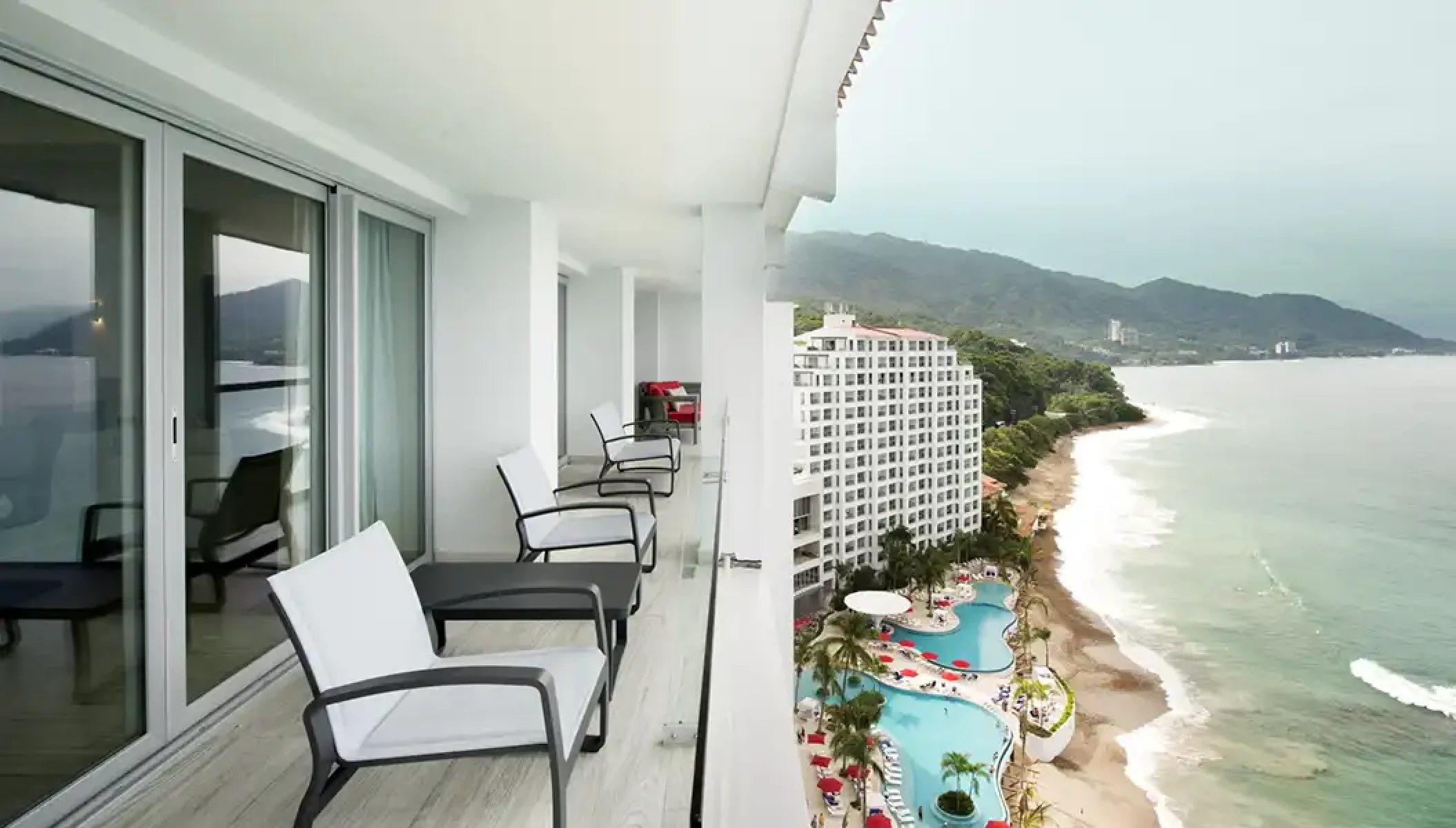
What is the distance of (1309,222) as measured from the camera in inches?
1476

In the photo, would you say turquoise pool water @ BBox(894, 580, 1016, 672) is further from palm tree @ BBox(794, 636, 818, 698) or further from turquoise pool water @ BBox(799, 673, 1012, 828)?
palm tree @ BBox(794, 636, 818, 698)

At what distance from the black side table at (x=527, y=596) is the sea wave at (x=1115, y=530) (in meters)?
26.8

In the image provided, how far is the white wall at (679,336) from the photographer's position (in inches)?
571

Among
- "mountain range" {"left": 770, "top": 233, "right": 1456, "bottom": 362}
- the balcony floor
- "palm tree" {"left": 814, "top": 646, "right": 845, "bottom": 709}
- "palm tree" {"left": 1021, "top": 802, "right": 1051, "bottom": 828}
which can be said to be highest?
"mountain range" {"left": 770, "top": 233, "right": 1456, "bottom": 362}

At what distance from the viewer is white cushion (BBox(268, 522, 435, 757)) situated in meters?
2.29

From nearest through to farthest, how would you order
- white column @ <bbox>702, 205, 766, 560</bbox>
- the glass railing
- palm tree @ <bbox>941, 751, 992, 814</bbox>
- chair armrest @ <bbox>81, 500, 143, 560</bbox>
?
the glass railing
chair armrest @ <bbox>81, 500, 143, 560</bbox>
white column @ <bbox>702, 205, 766, 560</bbox>
palm tree @ <bbox>941, 751, 992, 814</bbox>

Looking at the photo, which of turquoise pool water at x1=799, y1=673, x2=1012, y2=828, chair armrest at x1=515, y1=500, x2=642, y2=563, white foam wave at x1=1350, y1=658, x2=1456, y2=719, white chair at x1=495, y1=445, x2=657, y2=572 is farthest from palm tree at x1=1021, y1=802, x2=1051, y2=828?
chair armrest at x1=515, y1=500, x2=642, y2=563

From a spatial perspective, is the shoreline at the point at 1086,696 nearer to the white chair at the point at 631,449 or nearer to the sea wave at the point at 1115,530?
the sea wave at the point at 1115,530

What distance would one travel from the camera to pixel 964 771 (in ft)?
61.9

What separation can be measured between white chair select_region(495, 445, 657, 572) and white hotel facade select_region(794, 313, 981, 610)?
17.0 m

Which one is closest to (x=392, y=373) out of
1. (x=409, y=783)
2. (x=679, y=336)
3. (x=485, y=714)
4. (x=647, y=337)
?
(x=409, y=783)

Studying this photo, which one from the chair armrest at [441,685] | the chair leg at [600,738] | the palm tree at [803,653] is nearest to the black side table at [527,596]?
the chair leg at [600,738]

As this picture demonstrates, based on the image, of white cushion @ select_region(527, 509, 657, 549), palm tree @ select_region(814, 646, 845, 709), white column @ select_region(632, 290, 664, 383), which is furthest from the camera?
palm tree @ select_region(814, 646, 845, 709)

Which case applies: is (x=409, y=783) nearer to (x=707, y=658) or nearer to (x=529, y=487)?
(x=707, y=658)
